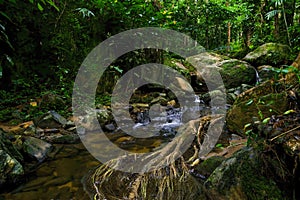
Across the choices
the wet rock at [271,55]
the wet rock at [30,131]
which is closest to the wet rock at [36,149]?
the wet rock at [30,131]

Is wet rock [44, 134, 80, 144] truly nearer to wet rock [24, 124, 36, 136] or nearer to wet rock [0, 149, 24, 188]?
wet rock [24, 124, 36, 136]

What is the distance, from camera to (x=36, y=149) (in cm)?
373

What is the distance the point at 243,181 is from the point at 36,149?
315 centimetres

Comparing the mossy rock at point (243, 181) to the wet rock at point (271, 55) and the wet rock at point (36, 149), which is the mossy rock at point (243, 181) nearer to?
the wet rock at point (36, 149)

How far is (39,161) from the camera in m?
3.59

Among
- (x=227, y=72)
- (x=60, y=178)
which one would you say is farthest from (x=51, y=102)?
(x=227, y=72)

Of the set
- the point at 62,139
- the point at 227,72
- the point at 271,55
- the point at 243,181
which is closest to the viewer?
the point at 243,181

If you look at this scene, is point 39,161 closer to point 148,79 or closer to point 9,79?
point 9,79

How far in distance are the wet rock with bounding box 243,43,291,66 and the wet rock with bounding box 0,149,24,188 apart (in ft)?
Answer: 31.1

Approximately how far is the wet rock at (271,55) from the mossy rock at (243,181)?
28.7 feet

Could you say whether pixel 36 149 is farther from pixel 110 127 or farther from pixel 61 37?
pixel 61 37

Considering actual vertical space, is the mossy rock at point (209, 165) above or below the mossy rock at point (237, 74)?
below

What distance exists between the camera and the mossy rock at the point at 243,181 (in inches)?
66.2

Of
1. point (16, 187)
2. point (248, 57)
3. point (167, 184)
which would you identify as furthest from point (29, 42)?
point (248, 57)
